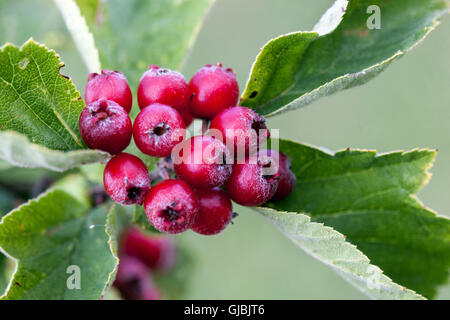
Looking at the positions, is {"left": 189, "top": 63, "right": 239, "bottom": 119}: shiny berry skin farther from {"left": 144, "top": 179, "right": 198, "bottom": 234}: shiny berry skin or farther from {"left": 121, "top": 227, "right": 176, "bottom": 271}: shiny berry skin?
{"left": 121, "top": 227, "right": 176, "bottom": 271}: shiny berry skin

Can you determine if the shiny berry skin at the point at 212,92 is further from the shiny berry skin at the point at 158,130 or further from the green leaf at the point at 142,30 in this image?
the green leaf at the point at 142,30

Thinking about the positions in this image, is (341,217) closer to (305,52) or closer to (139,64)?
(305,52)

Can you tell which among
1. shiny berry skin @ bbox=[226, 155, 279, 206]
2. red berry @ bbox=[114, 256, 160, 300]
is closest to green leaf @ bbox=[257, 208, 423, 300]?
shiny berry skin @ bbox=[226, 155, 279, 206]

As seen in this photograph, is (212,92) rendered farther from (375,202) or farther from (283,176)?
(375,202)

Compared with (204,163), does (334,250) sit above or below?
below

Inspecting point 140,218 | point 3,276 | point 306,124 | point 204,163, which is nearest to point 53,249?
point 140,218

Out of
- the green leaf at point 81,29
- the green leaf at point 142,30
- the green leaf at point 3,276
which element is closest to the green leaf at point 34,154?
the green leaf at point 81,29
